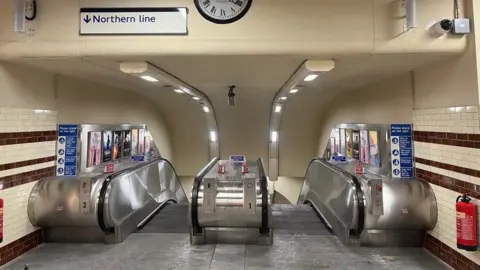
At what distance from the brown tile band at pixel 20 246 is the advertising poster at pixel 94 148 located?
1369 millimetres

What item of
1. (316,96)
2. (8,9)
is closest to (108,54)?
(8,9)

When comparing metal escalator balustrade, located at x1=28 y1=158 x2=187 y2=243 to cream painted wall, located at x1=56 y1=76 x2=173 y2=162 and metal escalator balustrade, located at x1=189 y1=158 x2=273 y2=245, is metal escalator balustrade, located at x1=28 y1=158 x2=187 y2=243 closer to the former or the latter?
cream painted wall, located at x1=56 y1=76 x2=173 y2=162

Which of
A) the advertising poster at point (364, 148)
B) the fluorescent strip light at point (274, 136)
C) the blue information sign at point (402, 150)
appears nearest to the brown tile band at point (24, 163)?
the blue information sign at point (402, 150)

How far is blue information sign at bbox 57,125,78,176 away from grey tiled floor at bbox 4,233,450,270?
105 centimetres

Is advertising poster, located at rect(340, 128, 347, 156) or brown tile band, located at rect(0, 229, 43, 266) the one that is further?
advertising poster, located at rect(340, 128, 347, 156)

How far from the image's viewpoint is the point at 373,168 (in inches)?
213

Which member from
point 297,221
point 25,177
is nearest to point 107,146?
point 25,177

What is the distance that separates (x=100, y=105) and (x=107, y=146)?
0.82 m

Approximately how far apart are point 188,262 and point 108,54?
8.26 ft

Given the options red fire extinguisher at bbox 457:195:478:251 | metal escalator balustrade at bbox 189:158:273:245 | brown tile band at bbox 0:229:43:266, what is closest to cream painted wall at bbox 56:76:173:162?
brown tile band at bbox 0:229:43:266

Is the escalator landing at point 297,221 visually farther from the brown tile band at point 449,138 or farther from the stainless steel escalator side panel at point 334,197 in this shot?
the brown tile band at point 449,138

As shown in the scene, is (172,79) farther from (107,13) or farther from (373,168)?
(373,168)

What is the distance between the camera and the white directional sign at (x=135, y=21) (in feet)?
10.9

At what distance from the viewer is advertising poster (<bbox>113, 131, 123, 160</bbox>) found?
648 cm
